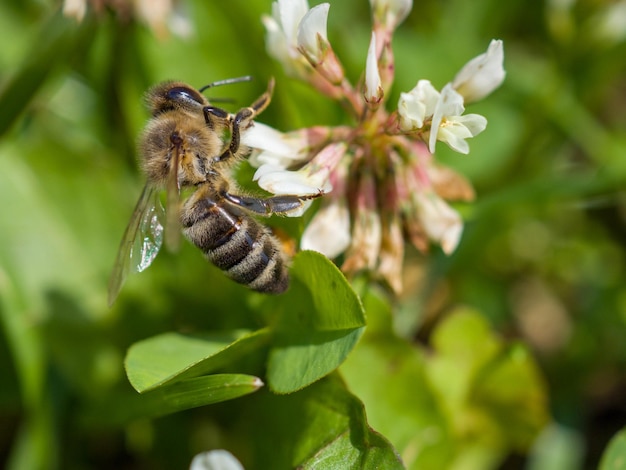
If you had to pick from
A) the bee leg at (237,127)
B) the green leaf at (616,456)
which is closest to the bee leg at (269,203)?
the bee leg at (237,127)

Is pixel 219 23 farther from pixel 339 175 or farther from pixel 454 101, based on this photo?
pixel 454 101

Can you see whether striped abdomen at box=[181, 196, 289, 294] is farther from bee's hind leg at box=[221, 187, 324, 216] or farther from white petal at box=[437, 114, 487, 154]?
white petal at box=[437, 114, 487, 154]

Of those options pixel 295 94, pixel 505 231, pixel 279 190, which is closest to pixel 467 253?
pixel 505 231

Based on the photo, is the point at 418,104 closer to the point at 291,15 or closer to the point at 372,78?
the point at 372,78

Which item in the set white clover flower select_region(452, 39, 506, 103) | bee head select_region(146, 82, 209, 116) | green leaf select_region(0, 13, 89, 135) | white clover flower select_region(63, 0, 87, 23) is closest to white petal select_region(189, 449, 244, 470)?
bee head select_region(146, 82, 209, 116)

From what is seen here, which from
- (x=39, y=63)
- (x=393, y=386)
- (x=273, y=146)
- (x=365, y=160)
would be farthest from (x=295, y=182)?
(x=39, y=63)
